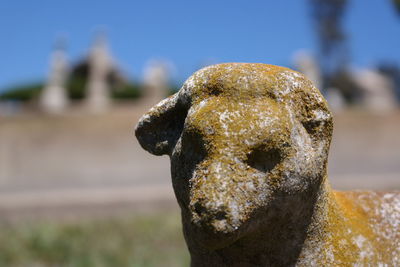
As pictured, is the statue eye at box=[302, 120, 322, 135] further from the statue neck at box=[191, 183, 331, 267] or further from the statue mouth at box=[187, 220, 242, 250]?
the statue mouth at box=[187, 220, 242, 250]

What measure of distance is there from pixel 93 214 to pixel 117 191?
0.65 metres

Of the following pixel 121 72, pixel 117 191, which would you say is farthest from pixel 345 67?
pixel 117 191

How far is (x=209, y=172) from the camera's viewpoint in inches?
43.9

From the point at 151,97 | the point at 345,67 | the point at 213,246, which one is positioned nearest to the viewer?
the point at 213,246

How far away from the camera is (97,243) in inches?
174

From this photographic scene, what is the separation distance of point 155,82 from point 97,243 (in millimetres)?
9203

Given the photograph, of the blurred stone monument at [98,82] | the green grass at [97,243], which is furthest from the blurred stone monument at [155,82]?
the green grass at [97,243]

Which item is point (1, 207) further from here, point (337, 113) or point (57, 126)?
point (337, 113)

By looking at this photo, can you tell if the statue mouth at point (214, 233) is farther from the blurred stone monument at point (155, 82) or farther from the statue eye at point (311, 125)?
the blurred stone monument at point (155, 82)

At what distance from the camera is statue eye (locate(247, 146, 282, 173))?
44.4 inches

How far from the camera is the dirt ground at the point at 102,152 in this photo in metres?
8.65

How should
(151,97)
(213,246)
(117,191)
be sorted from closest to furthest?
1. (213,246)
2. (117,191)
3. (151,97)

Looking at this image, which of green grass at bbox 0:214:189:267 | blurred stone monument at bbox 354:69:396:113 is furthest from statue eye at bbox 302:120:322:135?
blurred stone monument at bbox 354:69:396:113

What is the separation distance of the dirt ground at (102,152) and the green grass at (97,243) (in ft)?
10.4
